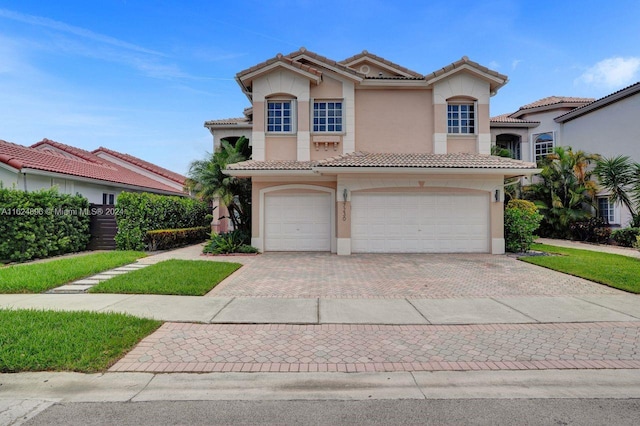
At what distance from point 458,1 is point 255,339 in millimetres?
14253

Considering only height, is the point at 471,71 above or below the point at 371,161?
above

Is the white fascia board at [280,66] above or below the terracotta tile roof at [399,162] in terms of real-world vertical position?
above

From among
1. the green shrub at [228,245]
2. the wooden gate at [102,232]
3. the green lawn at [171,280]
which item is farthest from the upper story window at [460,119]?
the wooden gate at [102,232]

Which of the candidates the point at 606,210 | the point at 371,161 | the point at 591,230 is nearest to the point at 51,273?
the point at 371,161

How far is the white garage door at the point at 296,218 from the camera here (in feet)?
47.3

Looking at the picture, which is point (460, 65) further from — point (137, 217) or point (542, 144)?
point (137, 217)

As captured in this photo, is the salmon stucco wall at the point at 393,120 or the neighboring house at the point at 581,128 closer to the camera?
the salmon stucco wall at the point at 393,120

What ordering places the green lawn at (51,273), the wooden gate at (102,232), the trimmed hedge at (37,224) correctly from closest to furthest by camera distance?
the green lawn at (51,273) → the trimmed hedge at (37,224) → the wooden gate at (102,232)

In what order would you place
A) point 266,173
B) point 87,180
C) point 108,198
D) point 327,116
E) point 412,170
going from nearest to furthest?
point 412,170, point 266,173, point 327,116, point 87,180, point 108,198

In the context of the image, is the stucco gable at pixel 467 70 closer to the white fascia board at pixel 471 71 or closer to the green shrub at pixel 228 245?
the white fascia board at pixel 471 71

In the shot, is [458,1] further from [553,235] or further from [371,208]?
[553,235]

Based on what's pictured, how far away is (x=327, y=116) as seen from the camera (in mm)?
15289

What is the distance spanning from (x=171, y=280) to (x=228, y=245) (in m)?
5.44

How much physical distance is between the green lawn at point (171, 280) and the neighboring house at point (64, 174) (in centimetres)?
741
